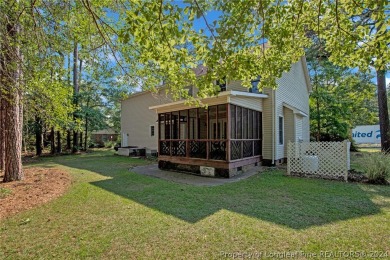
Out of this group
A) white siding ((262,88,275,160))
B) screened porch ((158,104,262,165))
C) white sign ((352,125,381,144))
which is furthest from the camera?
white sign ((352,125,381,144))

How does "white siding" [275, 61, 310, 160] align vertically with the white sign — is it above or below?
above

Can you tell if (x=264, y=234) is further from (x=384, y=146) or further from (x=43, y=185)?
(x=384, y=146)

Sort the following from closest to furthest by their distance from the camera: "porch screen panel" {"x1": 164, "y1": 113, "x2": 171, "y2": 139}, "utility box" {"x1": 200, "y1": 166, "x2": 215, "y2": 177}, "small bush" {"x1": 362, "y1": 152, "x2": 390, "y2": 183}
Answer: "small bush" {"x1": 362, "y1": 152, "x2": 390, "y2": 183} → "utility box" {"x1": 200, "y1": 166, "x2": 215, "y2": 177} → "porch screen panel" {"x1": 164, "y1": 113, "x2": 171, "y2": 139}

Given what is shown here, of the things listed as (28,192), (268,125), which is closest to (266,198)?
(268,125)

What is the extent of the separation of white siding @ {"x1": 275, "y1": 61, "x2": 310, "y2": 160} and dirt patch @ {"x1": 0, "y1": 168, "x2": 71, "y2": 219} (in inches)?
386

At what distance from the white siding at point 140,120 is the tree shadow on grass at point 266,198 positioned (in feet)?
32.4

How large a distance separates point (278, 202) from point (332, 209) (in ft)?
3.69

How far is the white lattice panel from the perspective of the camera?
307 inches

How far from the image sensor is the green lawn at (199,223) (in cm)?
316

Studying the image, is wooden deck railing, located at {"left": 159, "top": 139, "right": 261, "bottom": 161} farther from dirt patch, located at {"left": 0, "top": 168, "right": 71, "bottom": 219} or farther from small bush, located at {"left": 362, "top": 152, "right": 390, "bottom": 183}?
dirt patch, located at {"left": 0, "top": 168, "right": 71, "bottom": 219}

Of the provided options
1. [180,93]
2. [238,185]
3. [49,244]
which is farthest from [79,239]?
[238,185]

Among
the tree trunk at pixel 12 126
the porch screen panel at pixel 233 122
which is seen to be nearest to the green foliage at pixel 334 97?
the porch screen panel at pixel 233 122

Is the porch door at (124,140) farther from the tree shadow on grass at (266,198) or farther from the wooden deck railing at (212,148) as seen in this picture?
the tree shadow on grass at (266,198)

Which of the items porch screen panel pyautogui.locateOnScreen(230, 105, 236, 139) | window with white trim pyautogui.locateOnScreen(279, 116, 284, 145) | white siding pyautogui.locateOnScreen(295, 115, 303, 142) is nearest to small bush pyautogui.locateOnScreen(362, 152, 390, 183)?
window with white trim pyautogui.locateOnScreen(279, 116, 284, 145)
